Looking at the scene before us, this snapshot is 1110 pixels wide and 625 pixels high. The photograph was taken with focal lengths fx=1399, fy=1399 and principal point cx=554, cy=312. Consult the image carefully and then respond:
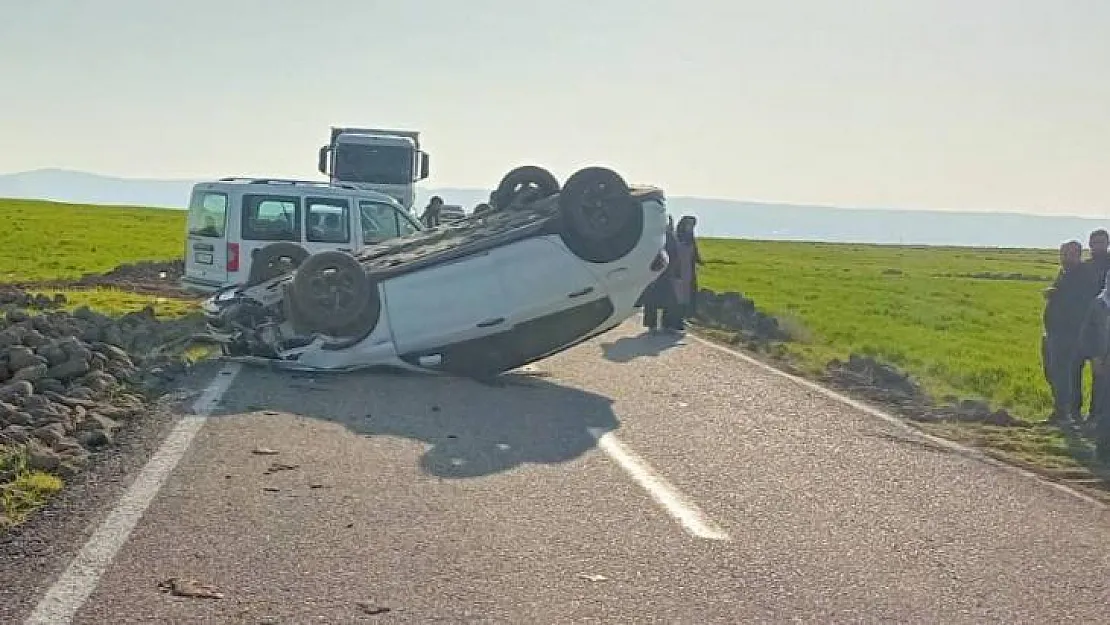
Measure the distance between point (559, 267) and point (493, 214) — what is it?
1.76m

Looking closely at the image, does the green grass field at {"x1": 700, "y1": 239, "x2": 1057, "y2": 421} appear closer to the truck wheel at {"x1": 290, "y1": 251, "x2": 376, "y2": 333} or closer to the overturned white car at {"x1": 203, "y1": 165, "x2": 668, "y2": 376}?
the overturned white car at {"x1": 203, "y1": 165, "x2": 668, "y2": 376}

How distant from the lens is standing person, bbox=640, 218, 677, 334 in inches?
749

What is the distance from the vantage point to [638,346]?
57.2 feet

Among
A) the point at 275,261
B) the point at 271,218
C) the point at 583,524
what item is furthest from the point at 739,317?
the point at 583,524

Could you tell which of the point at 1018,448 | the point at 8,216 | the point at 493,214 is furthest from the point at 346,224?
the point at 8,216

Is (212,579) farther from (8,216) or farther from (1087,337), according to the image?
(8,216)

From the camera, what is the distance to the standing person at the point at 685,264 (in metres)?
19.4

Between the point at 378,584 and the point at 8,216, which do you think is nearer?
the point at 378,584

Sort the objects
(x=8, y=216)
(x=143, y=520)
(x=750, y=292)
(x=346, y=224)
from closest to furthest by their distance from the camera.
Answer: (x=143, y=520) < (x=346, y=224) < (x=750, y=292) < (x=8, y=216)

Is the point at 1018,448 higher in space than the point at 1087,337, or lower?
lower

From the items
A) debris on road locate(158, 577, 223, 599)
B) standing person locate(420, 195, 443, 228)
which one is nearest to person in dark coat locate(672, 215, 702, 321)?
standing person locate(420, 195, 443, 228)

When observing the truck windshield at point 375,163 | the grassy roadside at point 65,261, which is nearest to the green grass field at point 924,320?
the truck windshield at point 375,163

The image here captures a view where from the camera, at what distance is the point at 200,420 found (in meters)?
9.72

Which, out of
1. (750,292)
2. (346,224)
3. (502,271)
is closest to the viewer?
(502,271)
